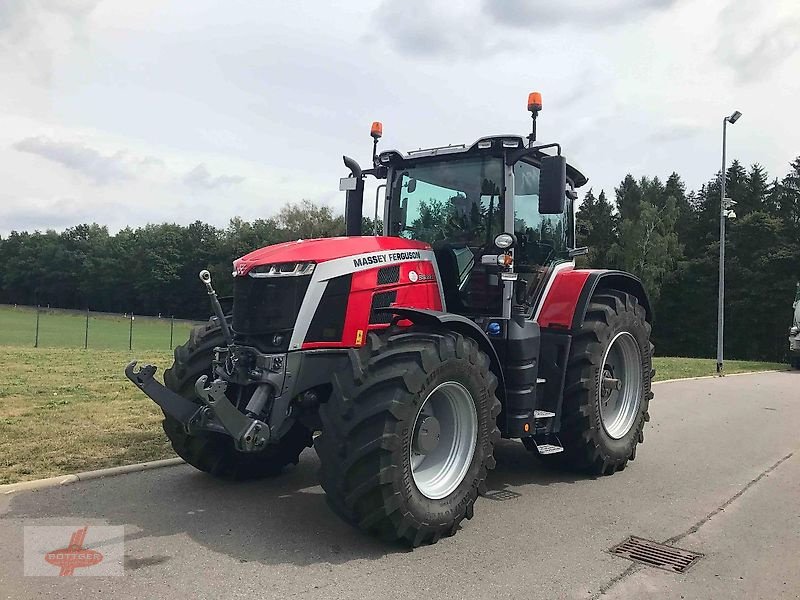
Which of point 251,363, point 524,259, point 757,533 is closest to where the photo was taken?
point 251,363

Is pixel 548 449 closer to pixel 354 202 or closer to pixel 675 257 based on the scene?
pixel 354 202

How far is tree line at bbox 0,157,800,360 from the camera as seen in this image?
44938 millimetres

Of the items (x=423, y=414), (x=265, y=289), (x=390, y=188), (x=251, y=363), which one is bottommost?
(x=423, y=414)

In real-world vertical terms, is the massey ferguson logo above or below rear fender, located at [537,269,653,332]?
above

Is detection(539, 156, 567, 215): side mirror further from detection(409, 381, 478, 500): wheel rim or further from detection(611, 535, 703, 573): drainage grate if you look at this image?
detection(611, 535, 703, 573): drainage grate

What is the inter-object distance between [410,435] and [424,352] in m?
0.54

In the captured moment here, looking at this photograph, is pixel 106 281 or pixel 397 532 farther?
pixel 106 281

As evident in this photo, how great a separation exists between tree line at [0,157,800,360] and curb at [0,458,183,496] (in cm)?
2456

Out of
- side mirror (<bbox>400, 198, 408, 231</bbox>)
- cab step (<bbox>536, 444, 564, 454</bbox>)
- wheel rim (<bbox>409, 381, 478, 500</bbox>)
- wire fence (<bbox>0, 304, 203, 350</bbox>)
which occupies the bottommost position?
wire fence (<bbox>0, 304, 203, 350</bbox>)

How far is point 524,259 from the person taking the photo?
631cm

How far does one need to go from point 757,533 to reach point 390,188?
13.6 feet

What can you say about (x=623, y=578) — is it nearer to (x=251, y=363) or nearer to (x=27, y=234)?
(x=251, y=363)

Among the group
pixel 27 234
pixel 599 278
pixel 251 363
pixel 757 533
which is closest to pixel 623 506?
pixel 757 533

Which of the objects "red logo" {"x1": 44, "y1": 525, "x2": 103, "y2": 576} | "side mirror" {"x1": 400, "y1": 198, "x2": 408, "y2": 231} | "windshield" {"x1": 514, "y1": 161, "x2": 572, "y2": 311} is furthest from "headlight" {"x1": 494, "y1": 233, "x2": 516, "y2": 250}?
"red logo" {"x1": 44, "y1": 525, "x2": 103, "y2": 576}
